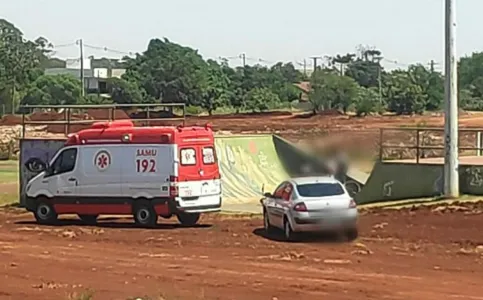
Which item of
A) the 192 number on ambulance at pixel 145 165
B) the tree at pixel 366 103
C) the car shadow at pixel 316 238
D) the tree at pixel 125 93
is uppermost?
the tree at pixel 125 93

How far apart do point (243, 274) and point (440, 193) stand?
1664 cm

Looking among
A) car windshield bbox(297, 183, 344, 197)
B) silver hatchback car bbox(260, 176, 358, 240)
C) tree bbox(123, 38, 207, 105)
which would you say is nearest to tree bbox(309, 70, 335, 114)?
tree bbox(123, 38, 207, 105)

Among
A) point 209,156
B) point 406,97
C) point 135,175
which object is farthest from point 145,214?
point 406,97

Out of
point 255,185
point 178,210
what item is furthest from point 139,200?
point 255,185

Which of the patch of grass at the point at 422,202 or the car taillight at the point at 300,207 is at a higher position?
the car taillight at the point at 300,207

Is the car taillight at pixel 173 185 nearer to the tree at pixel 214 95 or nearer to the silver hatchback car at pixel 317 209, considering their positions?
the silver hatchback car at pixel 317 209

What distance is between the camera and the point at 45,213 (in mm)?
30797

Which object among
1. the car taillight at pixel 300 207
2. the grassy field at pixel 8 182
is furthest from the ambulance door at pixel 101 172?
the grassy field at pixel 8 182

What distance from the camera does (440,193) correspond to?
111ft

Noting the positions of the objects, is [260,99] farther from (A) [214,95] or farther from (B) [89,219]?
(B) [89,219]

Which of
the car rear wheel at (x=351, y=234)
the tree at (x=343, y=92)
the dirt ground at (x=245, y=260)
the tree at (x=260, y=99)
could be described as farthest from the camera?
the tree at (x=260, y=99)

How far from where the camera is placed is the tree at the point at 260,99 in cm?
12950

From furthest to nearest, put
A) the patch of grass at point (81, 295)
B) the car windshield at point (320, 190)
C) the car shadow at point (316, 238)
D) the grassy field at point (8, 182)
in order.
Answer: the grassy field at point (8, 182), the car windshield at point (320, 190), the car shadow at point (316, 238), the patch of grass at point (81, 295)

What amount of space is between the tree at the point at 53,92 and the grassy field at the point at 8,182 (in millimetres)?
55270
